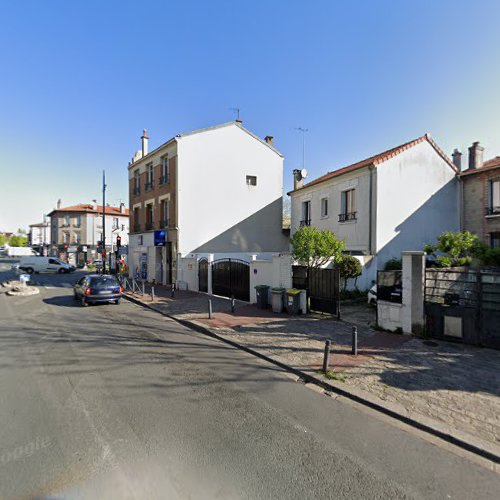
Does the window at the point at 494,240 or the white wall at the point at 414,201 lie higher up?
the white wall at the point at 414,201

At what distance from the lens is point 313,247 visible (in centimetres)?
1154

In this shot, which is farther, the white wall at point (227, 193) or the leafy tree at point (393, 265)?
the white wall at point (227, 193)

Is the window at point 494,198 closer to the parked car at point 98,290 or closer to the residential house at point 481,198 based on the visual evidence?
the residential house at point 481,198

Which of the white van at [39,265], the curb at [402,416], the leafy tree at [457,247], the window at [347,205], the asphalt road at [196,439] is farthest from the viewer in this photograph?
the white van at [39,265]

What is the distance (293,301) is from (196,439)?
7415 millimetres

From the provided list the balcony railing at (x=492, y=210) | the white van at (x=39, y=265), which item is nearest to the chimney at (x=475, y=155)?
the balcony railing at (x=492, y=210)

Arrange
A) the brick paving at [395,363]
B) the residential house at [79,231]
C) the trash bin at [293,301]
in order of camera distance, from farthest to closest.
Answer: the residential house at [79,231], the trash bin at [293,301], the brick paving at [395,363]

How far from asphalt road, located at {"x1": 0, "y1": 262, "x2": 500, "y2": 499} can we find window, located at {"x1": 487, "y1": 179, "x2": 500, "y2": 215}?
52.3 ft

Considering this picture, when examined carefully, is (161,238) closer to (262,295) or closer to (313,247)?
(262,295)

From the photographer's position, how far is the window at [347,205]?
16609 mm

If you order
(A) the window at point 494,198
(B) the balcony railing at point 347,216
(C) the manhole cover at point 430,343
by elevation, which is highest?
(A) the window at point 494,198

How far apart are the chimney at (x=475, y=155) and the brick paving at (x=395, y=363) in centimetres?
1324

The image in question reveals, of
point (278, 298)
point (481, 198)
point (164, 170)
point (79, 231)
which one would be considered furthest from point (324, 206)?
point (79, 231)

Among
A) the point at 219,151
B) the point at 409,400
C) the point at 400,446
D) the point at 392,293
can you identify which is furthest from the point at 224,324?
the point at 219,151
